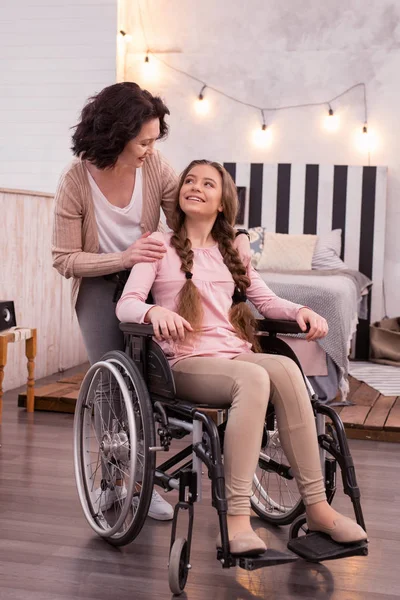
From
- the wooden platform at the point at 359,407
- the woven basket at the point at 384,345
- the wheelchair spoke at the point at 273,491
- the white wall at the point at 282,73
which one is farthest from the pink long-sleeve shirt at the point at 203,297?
the white wall at the point at 282,73

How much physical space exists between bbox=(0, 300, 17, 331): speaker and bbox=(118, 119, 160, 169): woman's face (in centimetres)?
166

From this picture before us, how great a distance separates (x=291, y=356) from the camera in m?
2.27

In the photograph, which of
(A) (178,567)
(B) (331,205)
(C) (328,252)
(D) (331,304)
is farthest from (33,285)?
(A) (178,567)

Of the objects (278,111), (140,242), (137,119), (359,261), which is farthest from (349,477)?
(278,111)

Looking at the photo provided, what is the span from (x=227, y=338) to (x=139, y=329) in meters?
0.30

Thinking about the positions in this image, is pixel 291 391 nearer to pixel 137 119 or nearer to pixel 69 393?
pixel 137 119

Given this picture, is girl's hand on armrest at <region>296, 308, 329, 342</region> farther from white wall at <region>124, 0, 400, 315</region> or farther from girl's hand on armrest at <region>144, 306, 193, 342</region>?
white wall at <region>124, 0, 400, 315</region>

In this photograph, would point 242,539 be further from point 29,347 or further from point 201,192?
point 29,347

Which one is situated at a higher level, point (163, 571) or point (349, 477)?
point (349, 477)

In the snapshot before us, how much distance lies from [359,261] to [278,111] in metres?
1.32

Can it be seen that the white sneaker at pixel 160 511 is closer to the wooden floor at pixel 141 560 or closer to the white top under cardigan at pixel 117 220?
the wooden floor at pixel 141 560

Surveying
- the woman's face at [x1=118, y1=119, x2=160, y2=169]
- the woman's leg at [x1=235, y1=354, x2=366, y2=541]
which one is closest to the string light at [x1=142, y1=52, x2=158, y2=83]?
the woman's face at [x1=118, y1=119, x2=160, y2=169]

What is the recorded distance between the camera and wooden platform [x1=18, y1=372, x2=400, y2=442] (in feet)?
11.8

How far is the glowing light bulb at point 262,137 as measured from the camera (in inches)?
244
